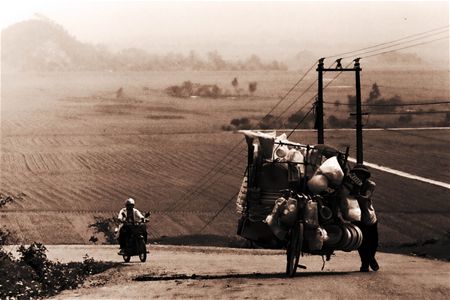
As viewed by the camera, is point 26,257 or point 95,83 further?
point 95,83

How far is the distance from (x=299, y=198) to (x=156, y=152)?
238ft

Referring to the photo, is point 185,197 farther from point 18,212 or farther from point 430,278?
point 430,278

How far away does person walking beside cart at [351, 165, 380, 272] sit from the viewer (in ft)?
60.9

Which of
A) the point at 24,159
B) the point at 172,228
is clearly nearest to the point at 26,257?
the point at 172,228

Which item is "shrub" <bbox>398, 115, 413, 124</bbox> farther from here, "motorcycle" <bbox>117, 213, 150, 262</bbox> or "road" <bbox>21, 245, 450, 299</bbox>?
"road" <bbox>21, 245, 450, 299</bbox>

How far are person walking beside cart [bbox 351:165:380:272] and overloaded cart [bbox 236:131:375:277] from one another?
24mm

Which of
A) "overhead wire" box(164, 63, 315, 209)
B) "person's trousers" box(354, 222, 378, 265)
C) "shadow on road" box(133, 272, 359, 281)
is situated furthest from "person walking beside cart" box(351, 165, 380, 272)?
"overhead wire" box(164, 63, 315, 209)

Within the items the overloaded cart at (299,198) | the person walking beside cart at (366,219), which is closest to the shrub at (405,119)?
the overloaded cart at (299,198)

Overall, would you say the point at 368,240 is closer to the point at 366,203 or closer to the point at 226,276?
the point at 366,203

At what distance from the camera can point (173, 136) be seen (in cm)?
9538

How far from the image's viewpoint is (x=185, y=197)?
73875mm

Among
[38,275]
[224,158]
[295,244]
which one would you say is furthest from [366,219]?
[224,158]

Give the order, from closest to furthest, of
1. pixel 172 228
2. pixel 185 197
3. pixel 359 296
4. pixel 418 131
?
pixel 359 296 → pixel 172 228 → pixel 185 197 → pixel 418 131

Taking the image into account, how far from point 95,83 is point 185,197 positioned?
32.3 meters
